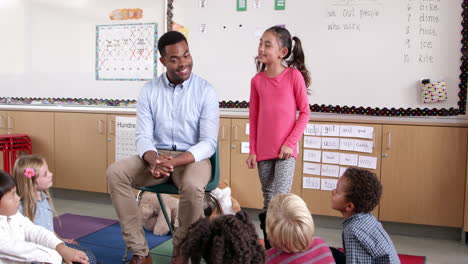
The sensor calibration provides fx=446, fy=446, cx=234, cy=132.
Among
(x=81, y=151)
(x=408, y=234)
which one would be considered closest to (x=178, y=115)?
(x=81, y=151)

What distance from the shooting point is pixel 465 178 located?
283 cm

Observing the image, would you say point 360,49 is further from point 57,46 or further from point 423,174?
point 57,46

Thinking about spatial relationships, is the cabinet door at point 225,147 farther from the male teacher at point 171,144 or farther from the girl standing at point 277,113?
the girl standing at point 277,113

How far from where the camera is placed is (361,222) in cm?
162

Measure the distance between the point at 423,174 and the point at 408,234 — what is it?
1.47 feet

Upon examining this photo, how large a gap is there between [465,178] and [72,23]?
11.0 ft

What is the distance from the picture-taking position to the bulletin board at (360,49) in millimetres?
2961

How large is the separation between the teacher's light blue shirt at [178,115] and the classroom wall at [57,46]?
4.68 feet

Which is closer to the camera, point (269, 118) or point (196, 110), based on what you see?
point (269, 118)

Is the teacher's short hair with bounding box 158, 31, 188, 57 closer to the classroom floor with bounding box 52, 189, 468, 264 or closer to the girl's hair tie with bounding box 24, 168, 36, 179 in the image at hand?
the girl's hair tie with bounding box 24, 168, 36, 179

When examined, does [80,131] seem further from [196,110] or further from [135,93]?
[196,110]

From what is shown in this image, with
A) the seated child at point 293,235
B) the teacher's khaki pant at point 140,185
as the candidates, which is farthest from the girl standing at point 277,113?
the seated child at point 293,235

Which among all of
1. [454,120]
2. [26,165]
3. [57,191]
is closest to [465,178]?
[454,120]

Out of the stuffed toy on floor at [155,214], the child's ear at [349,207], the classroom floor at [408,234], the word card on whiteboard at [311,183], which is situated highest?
the child's ear at [349,207]
